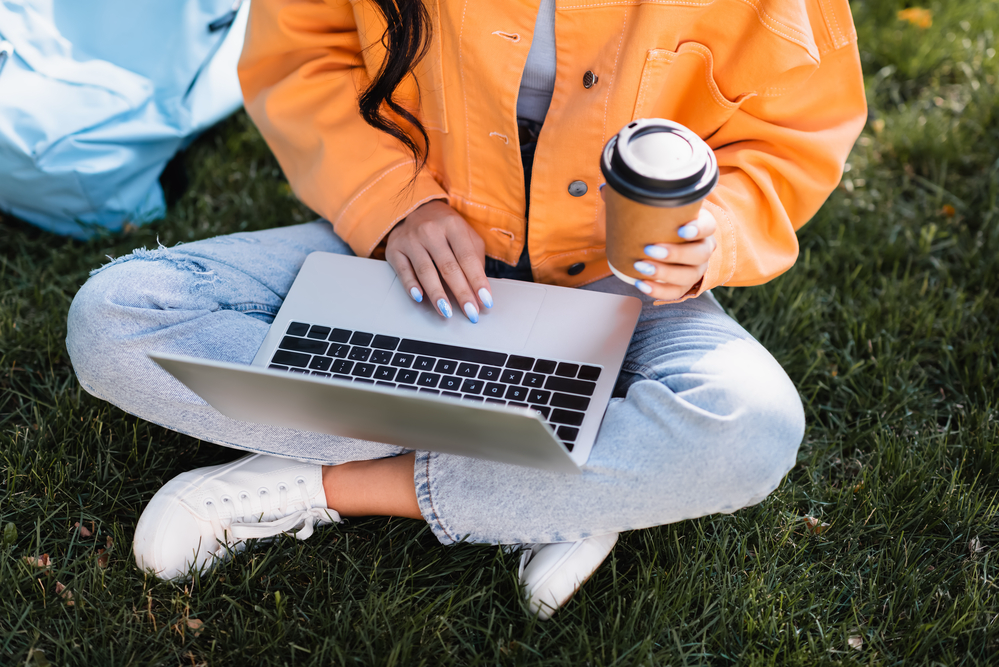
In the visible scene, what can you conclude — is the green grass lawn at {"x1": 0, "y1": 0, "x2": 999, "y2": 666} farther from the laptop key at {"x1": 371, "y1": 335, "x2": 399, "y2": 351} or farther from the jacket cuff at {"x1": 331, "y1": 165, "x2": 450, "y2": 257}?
the jacket cuff at {"x1": 331, "y1": 165, "x2": 450, "y2": 257}

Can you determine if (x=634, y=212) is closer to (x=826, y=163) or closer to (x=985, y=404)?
(x=826, y=163)

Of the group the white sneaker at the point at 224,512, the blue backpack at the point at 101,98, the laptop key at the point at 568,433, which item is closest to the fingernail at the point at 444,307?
the laptop key at the point at 568,433

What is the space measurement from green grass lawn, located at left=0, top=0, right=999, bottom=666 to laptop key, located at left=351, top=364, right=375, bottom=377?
35 cm

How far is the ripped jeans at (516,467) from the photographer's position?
1348 millimetres

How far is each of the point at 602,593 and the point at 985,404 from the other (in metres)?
1.06

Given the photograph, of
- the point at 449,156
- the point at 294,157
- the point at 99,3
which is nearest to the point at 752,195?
the point at 449,156

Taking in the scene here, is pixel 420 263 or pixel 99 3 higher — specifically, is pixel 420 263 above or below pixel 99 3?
below

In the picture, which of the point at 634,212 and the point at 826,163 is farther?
the point at 826,163

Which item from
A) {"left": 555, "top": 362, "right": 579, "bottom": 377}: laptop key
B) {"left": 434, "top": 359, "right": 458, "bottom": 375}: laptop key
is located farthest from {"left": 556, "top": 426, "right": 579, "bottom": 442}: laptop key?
{"left": 434, "top": 359, "right": 458, "bottom": 375}: laptop key

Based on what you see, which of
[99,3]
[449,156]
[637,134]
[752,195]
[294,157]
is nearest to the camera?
[637,134]

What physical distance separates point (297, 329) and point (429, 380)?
30 cm

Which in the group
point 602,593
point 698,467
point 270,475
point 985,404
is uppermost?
point 698,467

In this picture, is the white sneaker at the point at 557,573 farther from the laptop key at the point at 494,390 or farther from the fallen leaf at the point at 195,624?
the fallen leaf at the point at 195,624

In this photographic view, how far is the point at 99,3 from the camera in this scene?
7.41ft
